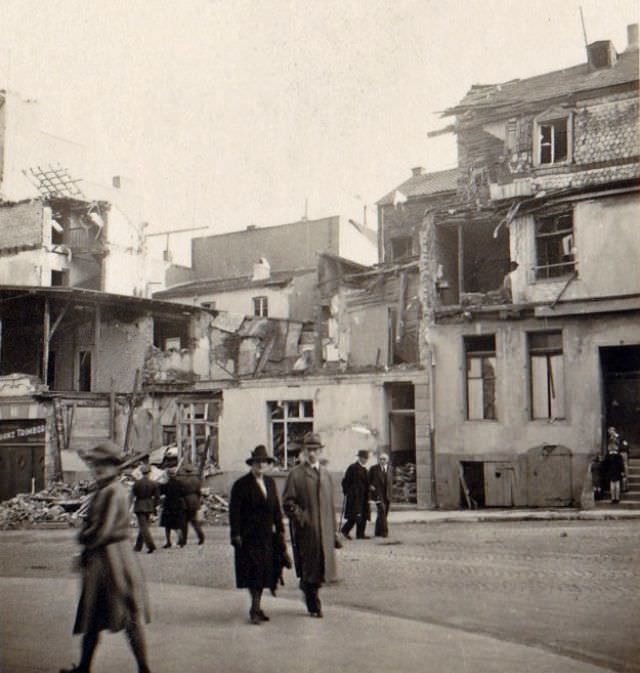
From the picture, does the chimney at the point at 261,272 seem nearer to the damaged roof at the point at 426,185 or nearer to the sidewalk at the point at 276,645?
the damaged roof at the point at 426,185

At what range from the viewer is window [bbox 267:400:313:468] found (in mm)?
25906

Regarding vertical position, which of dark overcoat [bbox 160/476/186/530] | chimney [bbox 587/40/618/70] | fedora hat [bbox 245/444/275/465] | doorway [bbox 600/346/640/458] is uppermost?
chimney [bbox 587/40/618/70]

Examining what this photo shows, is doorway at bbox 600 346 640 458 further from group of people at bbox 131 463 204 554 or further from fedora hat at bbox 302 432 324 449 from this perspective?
fedora hat at bbox 302 432 324 449

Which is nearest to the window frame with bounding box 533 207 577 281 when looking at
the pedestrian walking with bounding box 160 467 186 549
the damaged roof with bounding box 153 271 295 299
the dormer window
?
the dormer window

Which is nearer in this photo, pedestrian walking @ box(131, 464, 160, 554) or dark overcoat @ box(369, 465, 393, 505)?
pedestrian walking @ box(131, 464, 160, 554)

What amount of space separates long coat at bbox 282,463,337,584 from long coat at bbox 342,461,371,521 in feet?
19.3

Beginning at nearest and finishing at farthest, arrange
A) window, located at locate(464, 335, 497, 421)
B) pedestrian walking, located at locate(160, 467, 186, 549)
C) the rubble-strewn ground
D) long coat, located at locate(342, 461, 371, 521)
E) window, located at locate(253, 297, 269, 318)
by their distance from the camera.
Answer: the rubble-strewn ground < long coat, located at locate(342, 461, 371, 521) < pedestrian walking, located at locate(160, 467, 186, 549) < window, located at locate(464, 335, 497, 421) < window, located at locate(253, 297, 269, 318)

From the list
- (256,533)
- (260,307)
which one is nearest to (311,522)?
(256,533)

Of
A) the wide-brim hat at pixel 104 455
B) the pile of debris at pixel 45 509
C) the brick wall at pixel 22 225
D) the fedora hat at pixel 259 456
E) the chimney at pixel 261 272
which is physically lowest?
the pile of debris at pixel 45 509

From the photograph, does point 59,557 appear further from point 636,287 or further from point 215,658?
point 636,287

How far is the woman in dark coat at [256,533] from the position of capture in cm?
849

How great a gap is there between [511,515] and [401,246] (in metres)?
19.1

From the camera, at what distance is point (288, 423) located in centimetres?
2645

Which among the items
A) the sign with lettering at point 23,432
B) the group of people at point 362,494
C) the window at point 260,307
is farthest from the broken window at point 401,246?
the group of people at point 362,494
